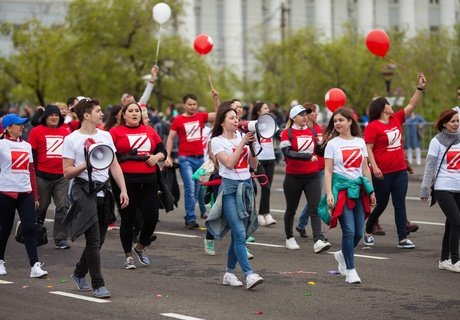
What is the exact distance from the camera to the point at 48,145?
49.6ft

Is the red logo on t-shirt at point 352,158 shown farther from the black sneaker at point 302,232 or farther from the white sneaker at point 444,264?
the black sneaker at point 302,232

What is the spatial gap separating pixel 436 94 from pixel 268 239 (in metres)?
32.4

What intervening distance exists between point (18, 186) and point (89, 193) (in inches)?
65.7

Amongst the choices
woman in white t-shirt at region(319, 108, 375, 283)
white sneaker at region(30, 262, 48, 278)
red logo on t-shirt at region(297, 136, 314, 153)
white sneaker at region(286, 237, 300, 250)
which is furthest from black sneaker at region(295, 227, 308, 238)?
white sneaker at region(30, 262, 48, 278)

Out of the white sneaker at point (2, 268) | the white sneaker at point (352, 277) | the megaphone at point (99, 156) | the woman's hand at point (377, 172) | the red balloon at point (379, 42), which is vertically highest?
the red balloon at point (379, 42)

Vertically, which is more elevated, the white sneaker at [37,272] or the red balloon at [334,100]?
the red balloon at [334,100]

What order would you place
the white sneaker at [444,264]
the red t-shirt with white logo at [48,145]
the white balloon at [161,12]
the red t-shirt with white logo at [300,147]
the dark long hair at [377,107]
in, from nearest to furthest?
the white sneaker at [444,264], the dark long hair at [377,107], the red t-shirt with white logo at [300,147], the red t-shirt with white logo at [48,145], the white balloon at [161,12]

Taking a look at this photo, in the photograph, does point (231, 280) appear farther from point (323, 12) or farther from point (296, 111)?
point (323, 12)

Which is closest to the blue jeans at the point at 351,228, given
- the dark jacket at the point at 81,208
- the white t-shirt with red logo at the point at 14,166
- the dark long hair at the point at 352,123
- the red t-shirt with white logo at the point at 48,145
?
the dark long hair at the point at 352,123

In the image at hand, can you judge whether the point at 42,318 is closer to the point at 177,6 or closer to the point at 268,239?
the point at 268,239

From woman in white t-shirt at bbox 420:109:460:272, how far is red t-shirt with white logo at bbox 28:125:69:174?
16.1 ft

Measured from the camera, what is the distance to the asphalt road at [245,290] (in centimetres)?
1038

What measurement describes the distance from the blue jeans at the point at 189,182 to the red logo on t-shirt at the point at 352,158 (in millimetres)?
5613

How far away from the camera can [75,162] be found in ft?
37.0
